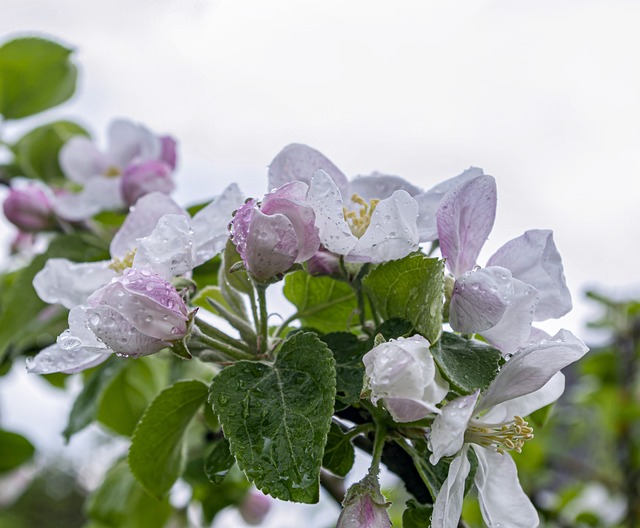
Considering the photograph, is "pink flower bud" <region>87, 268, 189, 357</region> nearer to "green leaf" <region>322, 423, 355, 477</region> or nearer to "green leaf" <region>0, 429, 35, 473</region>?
"green leaf" <region>322, 423, 355, 477</region>

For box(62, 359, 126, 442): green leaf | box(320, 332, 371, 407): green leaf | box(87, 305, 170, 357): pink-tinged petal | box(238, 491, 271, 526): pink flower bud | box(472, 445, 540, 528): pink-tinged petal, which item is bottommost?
box(238, 491, 271, 526): pink flower bud

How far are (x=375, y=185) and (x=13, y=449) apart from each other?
935 millimetres

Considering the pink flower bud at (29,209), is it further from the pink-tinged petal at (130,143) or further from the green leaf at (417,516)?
the green leaf at (417,516)

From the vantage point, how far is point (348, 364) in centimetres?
56

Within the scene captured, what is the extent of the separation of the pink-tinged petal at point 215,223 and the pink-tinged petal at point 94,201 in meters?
0.42

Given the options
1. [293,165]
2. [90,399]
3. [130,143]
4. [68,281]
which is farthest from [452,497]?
[130,143]

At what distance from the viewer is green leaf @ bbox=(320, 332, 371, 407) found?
53cm

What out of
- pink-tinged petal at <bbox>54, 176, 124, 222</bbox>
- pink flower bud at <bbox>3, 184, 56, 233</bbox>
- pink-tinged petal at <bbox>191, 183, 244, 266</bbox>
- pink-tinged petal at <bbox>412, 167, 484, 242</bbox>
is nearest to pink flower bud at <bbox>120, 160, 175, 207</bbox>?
pink-tinged petal at <bbox>54, 176, 124, 222</bbox>

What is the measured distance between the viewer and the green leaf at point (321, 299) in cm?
69

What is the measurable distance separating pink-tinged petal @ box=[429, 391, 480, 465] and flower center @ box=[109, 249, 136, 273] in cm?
34

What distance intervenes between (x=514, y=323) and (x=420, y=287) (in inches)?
2.6

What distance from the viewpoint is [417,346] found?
0.48 metres

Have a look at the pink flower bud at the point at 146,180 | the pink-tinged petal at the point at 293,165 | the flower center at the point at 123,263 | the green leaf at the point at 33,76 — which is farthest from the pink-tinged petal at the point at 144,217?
the green leaf at the point at 33,76

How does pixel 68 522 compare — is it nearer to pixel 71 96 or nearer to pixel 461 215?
pixel 71 96
